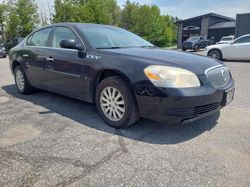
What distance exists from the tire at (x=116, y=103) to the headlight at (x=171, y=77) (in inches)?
16.3

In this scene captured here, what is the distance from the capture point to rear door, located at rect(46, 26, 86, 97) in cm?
372

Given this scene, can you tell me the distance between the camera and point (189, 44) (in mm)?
22328

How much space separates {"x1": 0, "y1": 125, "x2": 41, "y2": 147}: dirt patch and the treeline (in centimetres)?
2558

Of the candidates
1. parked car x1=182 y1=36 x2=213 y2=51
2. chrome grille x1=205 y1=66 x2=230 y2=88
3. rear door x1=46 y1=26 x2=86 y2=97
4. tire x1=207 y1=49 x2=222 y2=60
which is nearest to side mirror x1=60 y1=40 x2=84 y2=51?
rear door x1=46 y1=26 x2=86 y2=97

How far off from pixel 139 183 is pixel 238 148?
1379 millimetres

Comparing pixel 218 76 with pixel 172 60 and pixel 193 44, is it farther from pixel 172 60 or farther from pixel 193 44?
pixel 193 44

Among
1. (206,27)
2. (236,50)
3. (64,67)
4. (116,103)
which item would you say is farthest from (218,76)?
(206,27)

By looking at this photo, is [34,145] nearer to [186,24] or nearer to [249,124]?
[249,124]

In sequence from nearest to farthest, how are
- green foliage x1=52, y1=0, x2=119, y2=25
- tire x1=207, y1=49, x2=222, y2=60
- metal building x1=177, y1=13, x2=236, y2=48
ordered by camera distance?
tire x1=207, y1=49, x2=222, y2=60
green foliage x1=52, y1=0, x2=119, y2=25
metal building x1=177, y1=13, x2=236, y2=48

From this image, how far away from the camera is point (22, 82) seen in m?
5.26

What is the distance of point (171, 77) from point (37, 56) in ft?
9.40

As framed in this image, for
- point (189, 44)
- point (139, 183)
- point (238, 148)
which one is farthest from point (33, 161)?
point (189, 44)

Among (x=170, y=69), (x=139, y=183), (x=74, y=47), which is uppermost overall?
(x=74, y=47)

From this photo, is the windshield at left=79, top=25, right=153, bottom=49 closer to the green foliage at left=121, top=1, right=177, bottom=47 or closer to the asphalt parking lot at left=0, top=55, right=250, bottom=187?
the asphalt parking lot at left=0, top=55, right=250, bottom=187
